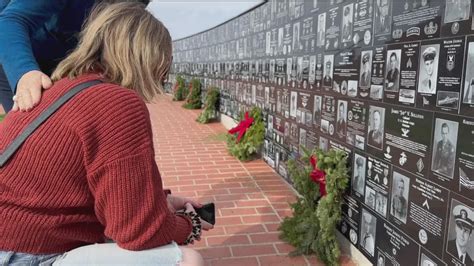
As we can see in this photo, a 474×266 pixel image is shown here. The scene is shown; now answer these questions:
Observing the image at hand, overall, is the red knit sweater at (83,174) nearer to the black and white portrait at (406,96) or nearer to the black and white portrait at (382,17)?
the black and white portrait at (406,96)

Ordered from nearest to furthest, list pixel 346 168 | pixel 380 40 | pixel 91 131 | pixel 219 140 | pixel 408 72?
pixel 91 131 → pixel 408 72 → pixel 380 40 → pixel 346 168 → pixel 219 140

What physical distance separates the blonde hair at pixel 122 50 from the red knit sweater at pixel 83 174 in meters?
0.11

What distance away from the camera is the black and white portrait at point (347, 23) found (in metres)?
3.15

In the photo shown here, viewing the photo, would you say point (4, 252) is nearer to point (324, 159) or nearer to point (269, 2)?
point (324, 159)

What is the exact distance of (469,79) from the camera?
1915 mm

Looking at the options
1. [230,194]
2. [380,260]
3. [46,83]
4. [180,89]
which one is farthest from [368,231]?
[180,89]

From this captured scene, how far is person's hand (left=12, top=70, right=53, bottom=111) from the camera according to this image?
4.85 feet

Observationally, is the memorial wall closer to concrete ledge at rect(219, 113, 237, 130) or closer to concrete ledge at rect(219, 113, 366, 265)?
concrete ledge at rect(219, 113, 366, 265)

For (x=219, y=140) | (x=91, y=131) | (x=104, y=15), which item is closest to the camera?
(x=91, y=131)

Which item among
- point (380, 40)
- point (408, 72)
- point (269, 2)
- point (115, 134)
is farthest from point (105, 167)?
point (269, 2)

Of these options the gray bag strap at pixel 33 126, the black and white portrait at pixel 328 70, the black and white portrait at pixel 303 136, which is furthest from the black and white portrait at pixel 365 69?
the gray bag strap at pixel 33 126

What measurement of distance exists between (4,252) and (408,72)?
1962mm

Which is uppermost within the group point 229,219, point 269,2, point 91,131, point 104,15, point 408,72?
point 269,2

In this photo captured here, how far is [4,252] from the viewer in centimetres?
144
